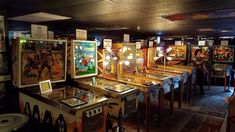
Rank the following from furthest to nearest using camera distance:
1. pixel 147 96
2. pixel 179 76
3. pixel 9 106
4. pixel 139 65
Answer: pixel 139 65, pixel 179 76, pixel 147 96, pixel 9 106

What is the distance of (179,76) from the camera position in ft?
17.0

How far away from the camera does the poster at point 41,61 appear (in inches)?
104

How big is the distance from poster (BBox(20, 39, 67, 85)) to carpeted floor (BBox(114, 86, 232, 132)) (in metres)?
1.93

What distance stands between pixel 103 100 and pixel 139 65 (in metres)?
3.60

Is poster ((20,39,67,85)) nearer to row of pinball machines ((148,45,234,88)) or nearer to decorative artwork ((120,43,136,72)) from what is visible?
decorative artwork ((120,43,136,72))

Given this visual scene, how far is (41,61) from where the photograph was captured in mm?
2887

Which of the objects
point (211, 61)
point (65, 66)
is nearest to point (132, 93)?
point (65, 66)

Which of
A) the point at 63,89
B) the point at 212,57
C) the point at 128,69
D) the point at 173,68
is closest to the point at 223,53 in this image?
the point at 212,57

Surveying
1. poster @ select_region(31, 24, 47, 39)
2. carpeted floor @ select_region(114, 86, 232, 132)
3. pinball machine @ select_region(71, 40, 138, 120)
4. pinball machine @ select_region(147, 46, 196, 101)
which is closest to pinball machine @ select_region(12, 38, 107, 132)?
poster @ select_region(31, 24, 47, 39)

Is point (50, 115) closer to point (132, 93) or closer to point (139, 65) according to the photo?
point (132, 93)

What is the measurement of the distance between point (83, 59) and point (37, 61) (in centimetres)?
84

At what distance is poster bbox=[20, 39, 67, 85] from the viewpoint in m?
2.65

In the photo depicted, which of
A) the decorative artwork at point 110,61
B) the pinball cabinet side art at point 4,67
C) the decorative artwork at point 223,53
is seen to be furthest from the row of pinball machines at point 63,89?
the decorative artwork at point 223,53

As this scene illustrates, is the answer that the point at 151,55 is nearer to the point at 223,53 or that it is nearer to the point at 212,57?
the point at 212,57
